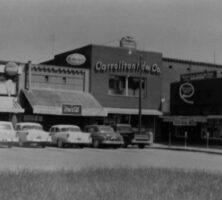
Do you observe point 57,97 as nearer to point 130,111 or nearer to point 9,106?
point 9,106

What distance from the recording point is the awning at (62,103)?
137ft

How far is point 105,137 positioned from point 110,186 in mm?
23236

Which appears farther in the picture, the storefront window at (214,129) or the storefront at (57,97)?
the storefront window at (214,129)

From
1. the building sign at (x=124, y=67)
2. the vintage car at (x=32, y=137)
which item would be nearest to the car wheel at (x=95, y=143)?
the vintage car at (x=32, y=137)

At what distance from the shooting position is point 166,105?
50.6 m

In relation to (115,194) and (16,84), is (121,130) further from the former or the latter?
(115,194)

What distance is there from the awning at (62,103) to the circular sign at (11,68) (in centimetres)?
177

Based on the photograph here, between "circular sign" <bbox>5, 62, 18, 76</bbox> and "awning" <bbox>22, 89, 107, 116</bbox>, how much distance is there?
5.82 feet

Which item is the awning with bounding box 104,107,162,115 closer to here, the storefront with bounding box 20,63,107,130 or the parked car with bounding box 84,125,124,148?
the storefront with bounding box 20,63,107,130

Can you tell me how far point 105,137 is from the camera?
115 ft

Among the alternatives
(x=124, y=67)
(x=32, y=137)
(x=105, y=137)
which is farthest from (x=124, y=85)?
(x=32, y=137)

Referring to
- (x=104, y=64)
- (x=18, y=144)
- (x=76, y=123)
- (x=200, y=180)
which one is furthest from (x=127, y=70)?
(x=200, y=180)

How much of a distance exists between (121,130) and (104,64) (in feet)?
33.8

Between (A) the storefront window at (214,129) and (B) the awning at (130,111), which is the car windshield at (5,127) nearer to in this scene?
(B) the awning at (130,111)
